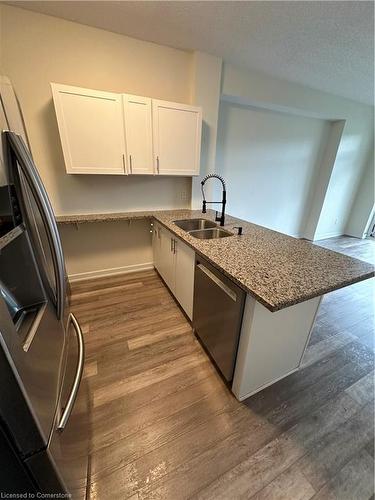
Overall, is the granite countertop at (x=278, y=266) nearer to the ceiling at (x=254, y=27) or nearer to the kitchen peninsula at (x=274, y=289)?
the kitchen peninsula at (x=274, y=289)

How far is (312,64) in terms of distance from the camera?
2393 mm

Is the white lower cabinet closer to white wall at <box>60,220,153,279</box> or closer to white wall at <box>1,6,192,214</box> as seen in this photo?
white wall at <box>60,220,153,279</box>

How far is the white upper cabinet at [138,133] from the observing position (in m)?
1.99

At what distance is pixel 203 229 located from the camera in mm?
2162

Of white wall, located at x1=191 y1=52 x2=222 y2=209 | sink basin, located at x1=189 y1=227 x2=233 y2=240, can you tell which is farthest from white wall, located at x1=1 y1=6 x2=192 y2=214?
sink basin, located at x1=189 y1=227 x2=233 y2=240

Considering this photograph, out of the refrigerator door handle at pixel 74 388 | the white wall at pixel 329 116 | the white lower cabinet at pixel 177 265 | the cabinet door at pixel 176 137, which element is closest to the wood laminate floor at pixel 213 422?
the white lower cabinet at pixel 177 265

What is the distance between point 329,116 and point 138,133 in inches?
139

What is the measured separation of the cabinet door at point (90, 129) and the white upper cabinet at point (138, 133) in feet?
0.21

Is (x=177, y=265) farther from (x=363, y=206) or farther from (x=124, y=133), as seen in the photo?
(x=363, y=206)

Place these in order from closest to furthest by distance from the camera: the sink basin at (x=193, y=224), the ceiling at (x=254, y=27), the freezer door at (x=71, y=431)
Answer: the freezer door at (x=71, y=431) < the ceiling at (x=254, y=27) < the sink basin at (x=193, y=224)

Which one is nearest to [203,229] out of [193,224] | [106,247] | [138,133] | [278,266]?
[193,224]

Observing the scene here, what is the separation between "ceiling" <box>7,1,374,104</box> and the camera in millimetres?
1596

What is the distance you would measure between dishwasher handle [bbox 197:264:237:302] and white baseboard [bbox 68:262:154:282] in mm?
1644

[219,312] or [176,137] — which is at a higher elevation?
[176,137]
